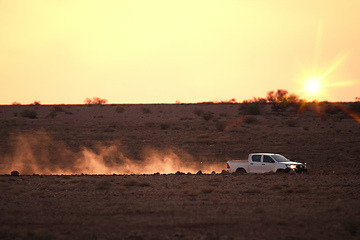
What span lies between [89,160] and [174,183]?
716 inches

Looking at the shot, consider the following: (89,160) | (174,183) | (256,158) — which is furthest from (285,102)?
(174,183)

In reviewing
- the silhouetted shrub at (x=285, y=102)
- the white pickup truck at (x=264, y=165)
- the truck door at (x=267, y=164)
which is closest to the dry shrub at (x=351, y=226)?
the white pickup truck at (x=264, y=165)

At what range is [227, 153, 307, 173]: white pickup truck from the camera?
92.4 ft

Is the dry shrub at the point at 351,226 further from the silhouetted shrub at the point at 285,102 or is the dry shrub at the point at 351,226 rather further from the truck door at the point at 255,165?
the silhouetted shrub at the point at 285,102

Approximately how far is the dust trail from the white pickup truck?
7.29 meters

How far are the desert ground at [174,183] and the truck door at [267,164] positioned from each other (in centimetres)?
138

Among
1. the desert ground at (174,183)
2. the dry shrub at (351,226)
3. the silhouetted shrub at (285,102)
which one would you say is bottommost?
the dry shrub at (351,226)

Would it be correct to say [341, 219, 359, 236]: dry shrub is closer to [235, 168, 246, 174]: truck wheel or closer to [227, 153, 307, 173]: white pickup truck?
[227, 153, 307, 173]: white pickup truck

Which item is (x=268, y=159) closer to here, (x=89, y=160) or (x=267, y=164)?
(x=267, y=164)

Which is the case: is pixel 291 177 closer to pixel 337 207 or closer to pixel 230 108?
pixel 337 207

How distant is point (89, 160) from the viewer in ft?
134

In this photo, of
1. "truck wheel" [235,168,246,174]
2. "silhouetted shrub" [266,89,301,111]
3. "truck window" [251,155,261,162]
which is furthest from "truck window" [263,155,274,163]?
"silhouetted shrub" [266,89,301,111]

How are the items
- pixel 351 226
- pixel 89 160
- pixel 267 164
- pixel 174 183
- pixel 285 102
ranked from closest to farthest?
pixel 351 226 < pixel 174 183 < pixel 267 164 < pixel 89 160 < pixel 285 102

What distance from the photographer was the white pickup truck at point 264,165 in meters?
28.2
